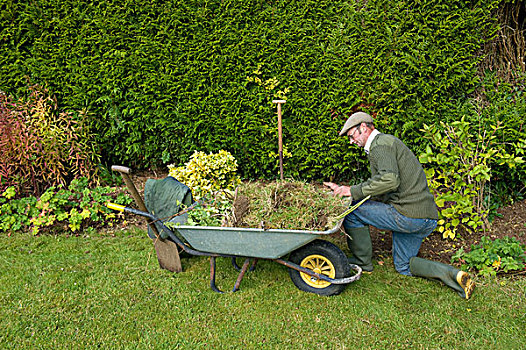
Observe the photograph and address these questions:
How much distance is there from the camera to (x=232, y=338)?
2600mm

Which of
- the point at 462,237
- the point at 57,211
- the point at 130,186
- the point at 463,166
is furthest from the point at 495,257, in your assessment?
the point at 57,211

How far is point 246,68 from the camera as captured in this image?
440 cm

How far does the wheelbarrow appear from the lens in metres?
2.71

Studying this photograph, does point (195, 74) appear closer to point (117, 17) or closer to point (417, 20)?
point (117, 17)

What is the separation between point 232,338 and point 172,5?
3701 millimetres

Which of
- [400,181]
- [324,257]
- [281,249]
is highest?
[400,181]

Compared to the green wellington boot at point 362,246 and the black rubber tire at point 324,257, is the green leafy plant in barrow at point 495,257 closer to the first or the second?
the green wellington boot at point 362,246

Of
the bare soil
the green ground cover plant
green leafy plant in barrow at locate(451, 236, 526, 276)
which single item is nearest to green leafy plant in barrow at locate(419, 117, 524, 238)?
the bare soil

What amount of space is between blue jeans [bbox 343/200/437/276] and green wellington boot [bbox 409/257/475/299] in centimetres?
9

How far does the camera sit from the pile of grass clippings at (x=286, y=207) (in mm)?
2801

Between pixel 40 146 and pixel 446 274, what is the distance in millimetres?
4363

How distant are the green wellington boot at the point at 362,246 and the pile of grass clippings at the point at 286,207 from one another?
14.1 inches

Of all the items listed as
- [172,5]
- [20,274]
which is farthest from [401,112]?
[20,274]

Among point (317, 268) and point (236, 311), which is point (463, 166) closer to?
point (317, 268)
